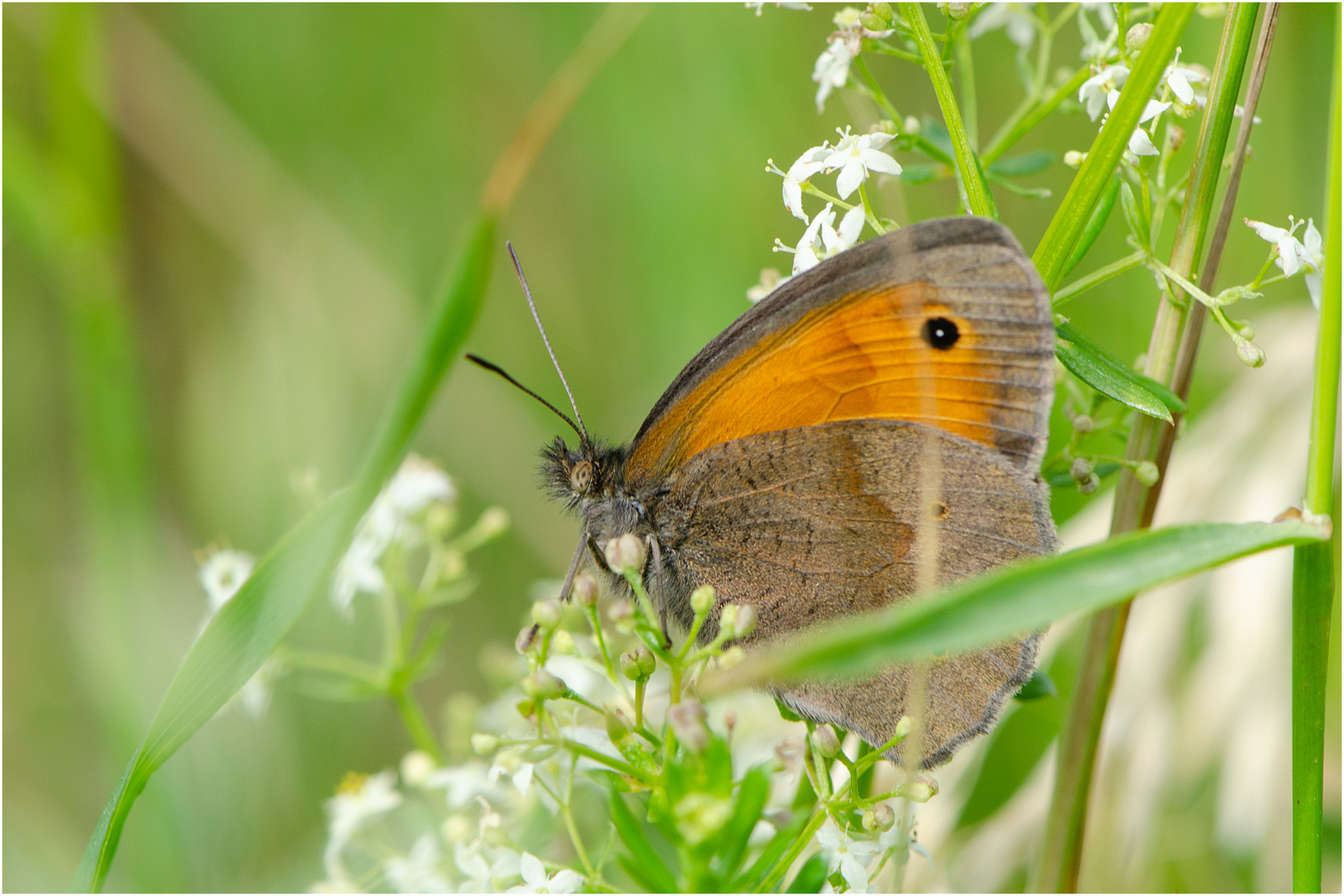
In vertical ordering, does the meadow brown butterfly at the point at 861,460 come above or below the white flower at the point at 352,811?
above

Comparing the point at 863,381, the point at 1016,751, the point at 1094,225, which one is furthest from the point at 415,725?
the point at 1016,751

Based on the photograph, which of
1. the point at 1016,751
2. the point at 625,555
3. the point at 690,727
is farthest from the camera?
the point at 1016,751

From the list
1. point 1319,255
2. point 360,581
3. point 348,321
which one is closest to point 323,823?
point 360,581

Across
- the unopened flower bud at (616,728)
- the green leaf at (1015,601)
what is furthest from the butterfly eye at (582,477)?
the green leaf at (1015,601)

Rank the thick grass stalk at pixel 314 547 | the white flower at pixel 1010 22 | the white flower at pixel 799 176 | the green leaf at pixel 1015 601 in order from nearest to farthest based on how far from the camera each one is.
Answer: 1. the green leaf at pixel 1015 601
2. the thick grass stalk at pixel 314 547
3. the white flower at pixel 799 176
4. the white flower at pixel 1010 22

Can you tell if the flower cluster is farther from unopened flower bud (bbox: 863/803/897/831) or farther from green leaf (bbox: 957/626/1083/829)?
green leaf (bbox: 957/626/1083/829)

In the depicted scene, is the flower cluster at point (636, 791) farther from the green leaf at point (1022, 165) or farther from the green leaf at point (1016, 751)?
the green leaf at point (1022, 165)

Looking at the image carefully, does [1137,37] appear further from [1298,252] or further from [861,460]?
[861,460]
